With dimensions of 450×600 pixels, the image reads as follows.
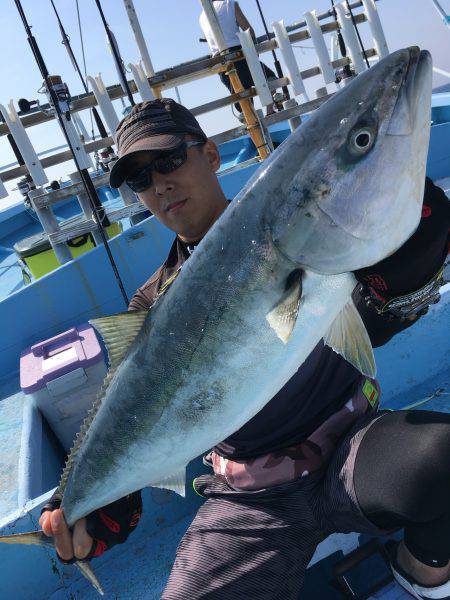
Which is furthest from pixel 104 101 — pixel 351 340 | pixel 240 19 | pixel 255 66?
pixel 351 340

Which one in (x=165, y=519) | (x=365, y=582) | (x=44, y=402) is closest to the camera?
Answer: (x=365, y=582)

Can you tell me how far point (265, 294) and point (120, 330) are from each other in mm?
684

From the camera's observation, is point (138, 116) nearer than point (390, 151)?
No

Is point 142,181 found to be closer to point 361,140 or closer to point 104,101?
point 361,140

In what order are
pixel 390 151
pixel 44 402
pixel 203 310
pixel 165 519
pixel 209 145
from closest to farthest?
pixel 390 151
pixel 203 310
pixel 209 145
pixel 165 519
pixel 44 402

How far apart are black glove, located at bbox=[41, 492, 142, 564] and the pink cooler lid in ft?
4.79

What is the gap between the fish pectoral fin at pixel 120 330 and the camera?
1.84 metres

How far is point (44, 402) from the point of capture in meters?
3.44

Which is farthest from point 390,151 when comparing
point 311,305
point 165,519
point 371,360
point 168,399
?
point 165,519

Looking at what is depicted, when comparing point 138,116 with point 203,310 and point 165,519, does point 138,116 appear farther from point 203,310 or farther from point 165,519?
point 165,519

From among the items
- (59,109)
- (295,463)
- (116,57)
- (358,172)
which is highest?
(116,57)

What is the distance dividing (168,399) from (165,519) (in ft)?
4.91

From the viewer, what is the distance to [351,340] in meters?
1.56

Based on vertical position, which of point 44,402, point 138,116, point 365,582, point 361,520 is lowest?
point 365,582
